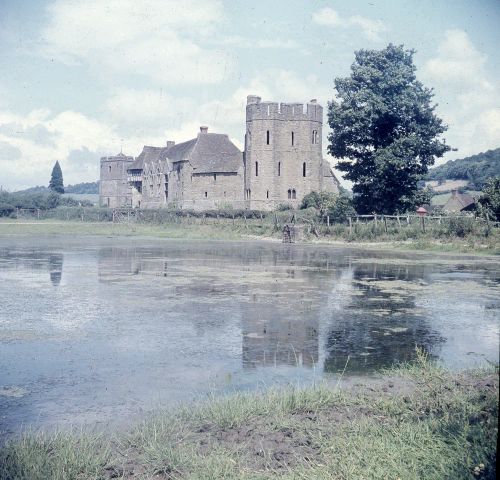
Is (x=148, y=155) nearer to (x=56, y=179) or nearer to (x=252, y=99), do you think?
(x=252, y=99)

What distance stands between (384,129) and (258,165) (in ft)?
92.1

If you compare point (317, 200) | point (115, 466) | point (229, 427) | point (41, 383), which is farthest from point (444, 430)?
point (317, 200)

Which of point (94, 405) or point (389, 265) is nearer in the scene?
point (94, 405)

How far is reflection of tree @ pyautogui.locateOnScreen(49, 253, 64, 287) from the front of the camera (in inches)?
705

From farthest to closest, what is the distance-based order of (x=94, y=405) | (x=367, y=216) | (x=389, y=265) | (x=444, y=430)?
(x=367, y=216), (x=389, y=265), (x=94, y=405), (x=444, y=430)

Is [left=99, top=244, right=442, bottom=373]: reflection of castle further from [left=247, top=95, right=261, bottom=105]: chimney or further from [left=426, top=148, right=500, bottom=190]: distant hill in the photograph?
[left=426, top=148, right=500, bottom=190]: distant hill

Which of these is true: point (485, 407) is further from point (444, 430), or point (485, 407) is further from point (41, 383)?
point (41, 383)

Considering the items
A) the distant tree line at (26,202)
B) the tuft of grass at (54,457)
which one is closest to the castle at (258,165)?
the distant tree line at (26,202)

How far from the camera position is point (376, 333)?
10.6 meters

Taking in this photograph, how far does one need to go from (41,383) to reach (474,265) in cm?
2088

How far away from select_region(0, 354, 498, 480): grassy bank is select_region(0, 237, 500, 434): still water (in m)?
0.85

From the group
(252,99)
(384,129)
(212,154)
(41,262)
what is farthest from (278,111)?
(41,262)

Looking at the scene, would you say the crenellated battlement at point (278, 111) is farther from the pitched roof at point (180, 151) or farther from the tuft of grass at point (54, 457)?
the tuft of grass at point (54, 457)

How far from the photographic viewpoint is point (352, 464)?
15.9 ft
